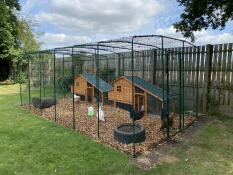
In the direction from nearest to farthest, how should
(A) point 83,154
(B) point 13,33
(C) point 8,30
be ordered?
(A) point 83,154 → (C) point 8,30 → (B) point 13,33

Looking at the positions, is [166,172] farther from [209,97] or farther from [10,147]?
[209,97]

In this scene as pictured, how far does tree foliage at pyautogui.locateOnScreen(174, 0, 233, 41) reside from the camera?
28.4 ft

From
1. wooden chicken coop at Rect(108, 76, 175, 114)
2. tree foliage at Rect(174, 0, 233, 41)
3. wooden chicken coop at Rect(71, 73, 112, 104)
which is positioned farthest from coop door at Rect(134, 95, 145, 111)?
tree foliage at Rect(174, 0, 233, 41)

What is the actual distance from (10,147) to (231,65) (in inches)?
229

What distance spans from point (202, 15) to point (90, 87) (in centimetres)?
500

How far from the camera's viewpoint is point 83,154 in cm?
461

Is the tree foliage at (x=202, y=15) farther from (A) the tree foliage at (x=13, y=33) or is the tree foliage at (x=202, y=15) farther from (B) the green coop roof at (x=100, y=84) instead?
(A) the tree foliage at (x=13, y=33)

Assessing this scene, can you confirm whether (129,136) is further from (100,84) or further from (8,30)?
(8,30)

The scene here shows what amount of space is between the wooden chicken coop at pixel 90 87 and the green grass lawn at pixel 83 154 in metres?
3.08

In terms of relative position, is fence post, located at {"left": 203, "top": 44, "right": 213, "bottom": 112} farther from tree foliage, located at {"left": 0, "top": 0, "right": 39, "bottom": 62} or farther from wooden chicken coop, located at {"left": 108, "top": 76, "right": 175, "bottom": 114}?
tree foliage, located at {"left": 0, "top": 0, "right": 39, "bottom": 62}

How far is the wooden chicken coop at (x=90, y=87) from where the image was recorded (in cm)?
921

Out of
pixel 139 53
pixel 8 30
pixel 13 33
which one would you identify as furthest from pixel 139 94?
→ pixel 13 33

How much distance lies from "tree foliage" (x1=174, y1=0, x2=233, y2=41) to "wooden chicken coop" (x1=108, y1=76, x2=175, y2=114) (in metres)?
3.34

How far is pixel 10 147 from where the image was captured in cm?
506
